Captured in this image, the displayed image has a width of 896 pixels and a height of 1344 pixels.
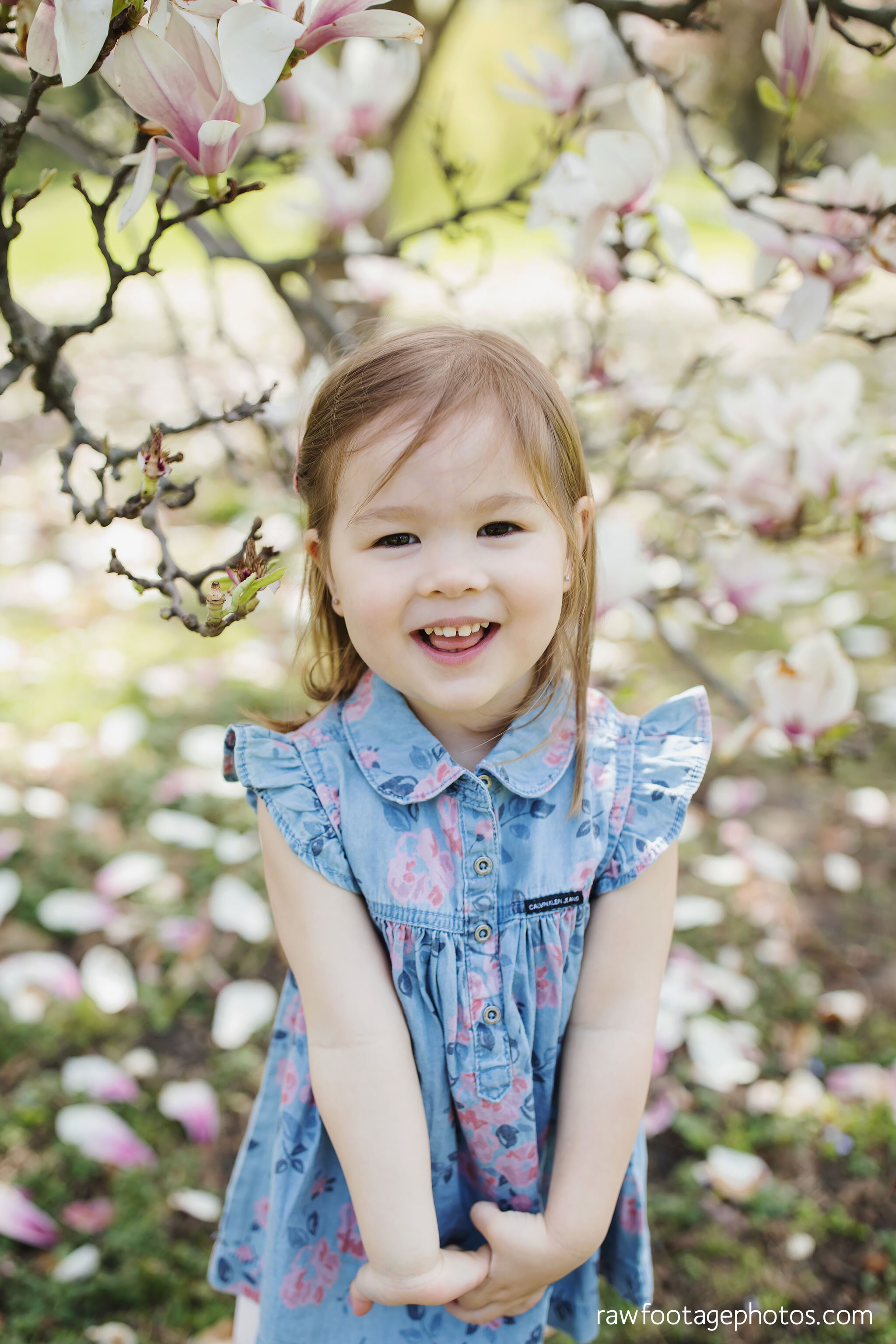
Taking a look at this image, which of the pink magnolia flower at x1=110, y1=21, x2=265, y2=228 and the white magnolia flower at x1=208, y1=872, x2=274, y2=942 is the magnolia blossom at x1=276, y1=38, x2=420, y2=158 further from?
the white magnolia flower at x1=208, y1=872, x2=274, y2=942

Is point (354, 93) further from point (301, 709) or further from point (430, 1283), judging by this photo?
point (430, 1283)

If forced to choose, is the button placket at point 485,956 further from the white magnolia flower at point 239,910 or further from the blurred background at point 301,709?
the white magnolia flower at point 239,910

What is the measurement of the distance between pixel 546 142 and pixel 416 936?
47.8 inches

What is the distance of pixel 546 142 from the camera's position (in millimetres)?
1543

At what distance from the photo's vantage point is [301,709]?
203cm

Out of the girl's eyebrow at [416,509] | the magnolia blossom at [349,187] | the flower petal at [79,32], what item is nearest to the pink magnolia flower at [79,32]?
the flower petal at [79,32]

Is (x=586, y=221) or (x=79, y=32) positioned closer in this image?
(x=79, y=32)

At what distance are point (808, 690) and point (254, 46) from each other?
3.16 feet

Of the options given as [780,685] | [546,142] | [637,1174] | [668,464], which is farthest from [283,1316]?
[546,142]

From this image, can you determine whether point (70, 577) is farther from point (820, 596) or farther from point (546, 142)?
point (820, 596)

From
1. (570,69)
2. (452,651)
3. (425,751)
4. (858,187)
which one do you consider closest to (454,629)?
(452,651)

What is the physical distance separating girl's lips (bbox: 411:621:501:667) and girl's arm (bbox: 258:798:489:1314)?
23 cm

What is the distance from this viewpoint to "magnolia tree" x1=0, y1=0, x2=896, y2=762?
0.78 m

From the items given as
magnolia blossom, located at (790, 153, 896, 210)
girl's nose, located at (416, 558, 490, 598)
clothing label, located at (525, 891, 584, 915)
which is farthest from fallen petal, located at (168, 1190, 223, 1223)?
magnolia blossom, located at (790, 153, 896, 210)
